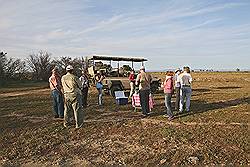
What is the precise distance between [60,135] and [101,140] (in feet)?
3.76

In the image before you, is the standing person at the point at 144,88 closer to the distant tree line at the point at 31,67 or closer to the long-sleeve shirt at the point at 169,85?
the long-sleeve shirt at the point at 169,85

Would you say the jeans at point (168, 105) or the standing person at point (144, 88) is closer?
the jeans at point (168, 105)

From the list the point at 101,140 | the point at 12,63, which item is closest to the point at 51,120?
the point at 101,140

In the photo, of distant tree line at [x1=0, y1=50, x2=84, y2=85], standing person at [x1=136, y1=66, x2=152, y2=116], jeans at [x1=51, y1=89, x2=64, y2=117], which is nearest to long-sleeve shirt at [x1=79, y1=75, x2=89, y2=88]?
jeans at [x1=51, y1=89, x2=64, y2=117]

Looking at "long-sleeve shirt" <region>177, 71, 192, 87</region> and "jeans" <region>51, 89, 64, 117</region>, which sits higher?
"long-sleeve shirt" <region>177, 71, 192, 87</region>

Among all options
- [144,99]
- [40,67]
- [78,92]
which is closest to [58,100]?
[78,92]

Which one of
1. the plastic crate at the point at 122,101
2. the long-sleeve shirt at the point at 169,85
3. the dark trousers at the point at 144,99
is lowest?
the plastic crate at the point at 122,101

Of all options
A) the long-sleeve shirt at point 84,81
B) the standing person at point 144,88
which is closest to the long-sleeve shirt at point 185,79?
the standing person at point 144,88

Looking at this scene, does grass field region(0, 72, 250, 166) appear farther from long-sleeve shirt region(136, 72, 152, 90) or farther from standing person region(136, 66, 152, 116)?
long-sleeve shirt region(136, 72, 152, 90)

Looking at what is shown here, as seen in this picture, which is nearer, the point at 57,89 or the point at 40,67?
the point at 57,89

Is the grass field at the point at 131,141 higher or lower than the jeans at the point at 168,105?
lower

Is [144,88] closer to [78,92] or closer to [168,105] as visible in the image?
[168,105]

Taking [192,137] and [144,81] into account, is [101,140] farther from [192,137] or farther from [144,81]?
[144,81]

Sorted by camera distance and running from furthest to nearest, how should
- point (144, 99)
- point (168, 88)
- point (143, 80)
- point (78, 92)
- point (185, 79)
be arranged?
point (185, 79)
point (144, 99)
point (143, 80)
point (168, 88)
point (78, 92)
